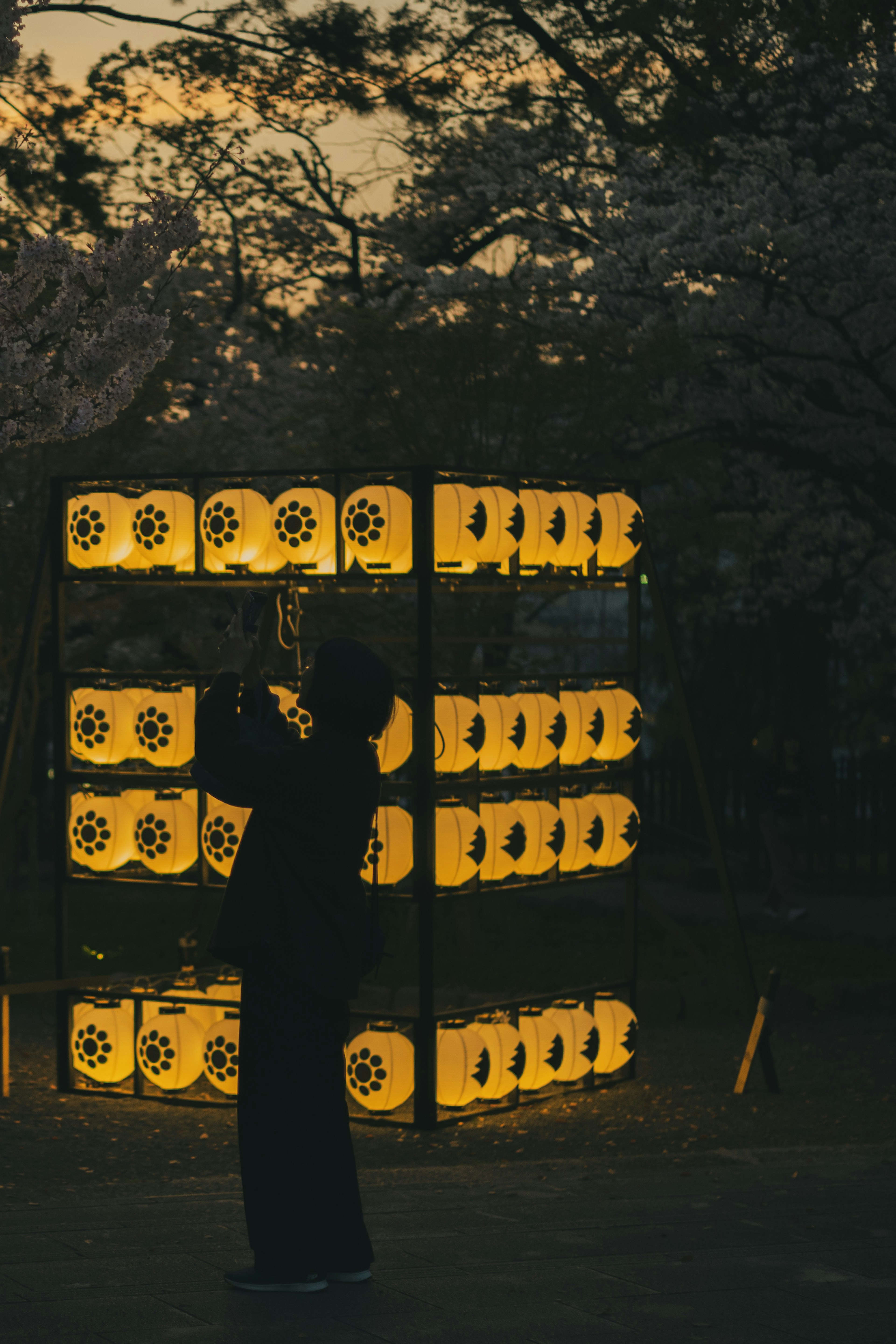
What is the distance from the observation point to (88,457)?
16.3 meters

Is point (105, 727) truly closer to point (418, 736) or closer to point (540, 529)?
point (418, 736)

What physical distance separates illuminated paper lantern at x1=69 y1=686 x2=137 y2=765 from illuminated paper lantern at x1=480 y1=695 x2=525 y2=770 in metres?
1.87

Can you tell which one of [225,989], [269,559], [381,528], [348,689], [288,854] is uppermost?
[381,528]

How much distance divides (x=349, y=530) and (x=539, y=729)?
4.65 feet

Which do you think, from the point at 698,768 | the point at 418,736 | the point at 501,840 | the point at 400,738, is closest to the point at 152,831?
the point at 400,738

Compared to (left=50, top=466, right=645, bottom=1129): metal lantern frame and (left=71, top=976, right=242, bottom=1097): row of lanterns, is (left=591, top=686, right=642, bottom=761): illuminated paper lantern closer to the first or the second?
(left=50, top=466, right=645, bottom=1129): metal lantern frame

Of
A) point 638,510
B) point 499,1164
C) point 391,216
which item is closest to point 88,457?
point 391,216

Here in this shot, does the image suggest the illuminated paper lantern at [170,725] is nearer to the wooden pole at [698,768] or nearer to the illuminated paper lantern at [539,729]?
the illuminated paper lantern at [539,729]

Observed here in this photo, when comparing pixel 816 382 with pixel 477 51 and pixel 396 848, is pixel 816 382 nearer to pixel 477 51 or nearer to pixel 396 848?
pixel 477 51

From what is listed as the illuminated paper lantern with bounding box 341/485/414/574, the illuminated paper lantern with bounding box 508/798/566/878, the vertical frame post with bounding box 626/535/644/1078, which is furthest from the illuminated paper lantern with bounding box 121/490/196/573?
the vertical frame post with bounding box 626/535/644/1078

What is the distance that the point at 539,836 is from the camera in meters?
8.96

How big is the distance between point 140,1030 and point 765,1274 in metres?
4.61

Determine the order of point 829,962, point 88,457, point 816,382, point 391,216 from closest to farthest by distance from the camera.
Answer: point 829,962, point 88,457, point 816,382, point 391,216

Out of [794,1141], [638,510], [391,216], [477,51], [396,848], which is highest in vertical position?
[477,51]
